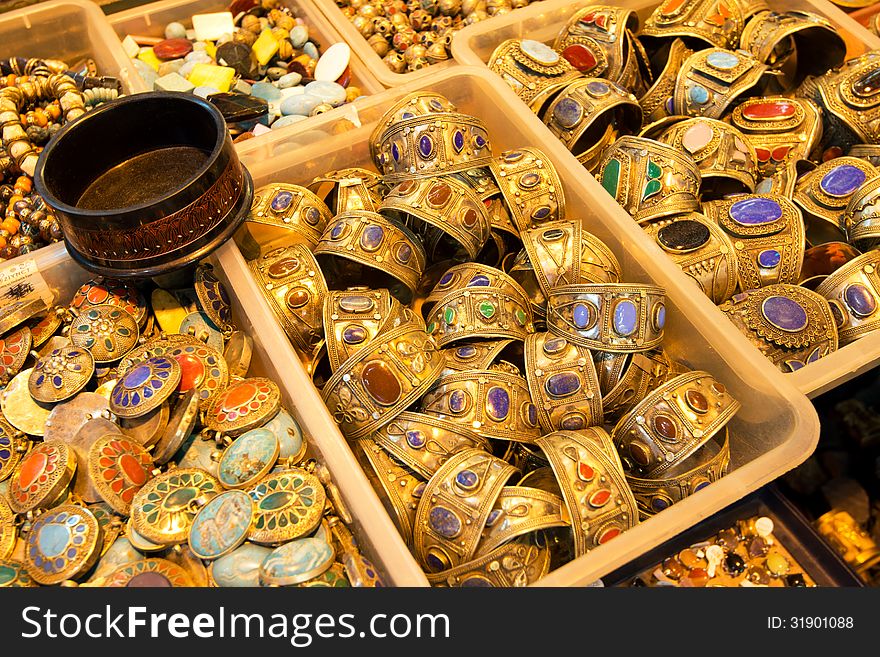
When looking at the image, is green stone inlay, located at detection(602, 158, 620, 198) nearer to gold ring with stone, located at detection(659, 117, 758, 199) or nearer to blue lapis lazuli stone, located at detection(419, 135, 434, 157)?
gold ring with stone, located at detection(659, 117, 758, 199)

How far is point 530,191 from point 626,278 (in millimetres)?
298

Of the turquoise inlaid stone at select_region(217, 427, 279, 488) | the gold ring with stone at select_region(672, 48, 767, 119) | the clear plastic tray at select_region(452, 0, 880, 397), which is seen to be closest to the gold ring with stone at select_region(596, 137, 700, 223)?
the clear plastic tray at select_region(452, 0, 880, 397)

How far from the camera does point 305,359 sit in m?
1.63

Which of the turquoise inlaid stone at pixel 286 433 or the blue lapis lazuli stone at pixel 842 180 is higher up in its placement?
the blue lapis lazuli stone at pixel 842 180

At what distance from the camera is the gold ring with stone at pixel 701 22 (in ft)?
6.76

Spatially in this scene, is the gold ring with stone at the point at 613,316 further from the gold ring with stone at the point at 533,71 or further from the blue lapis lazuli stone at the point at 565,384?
the gold ring with stone at the point at 533,71

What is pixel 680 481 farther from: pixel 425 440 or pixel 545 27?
pixel 545 27

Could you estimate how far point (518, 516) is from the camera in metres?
1.27

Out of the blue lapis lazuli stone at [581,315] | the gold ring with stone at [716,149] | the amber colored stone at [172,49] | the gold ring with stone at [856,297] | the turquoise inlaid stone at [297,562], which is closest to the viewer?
the turquoise inlaid stone at [297,562]

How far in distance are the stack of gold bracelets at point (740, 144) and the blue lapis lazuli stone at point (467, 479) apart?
68cm

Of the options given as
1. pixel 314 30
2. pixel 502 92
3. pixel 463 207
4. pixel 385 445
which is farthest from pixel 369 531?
pixel 314 30

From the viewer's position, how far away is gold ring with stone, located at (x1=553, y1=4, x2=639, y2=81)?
2043 millimetres

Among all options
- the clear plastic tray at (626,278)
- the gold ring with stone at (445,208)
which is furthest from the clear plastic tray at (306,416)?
the gold ring with stone at (445,208)
